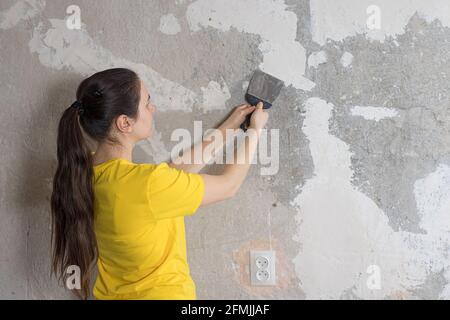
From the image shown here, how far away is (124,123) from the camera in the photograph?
1.42 meters

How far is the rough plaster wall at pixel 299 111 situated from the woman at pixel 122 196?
0.18 m

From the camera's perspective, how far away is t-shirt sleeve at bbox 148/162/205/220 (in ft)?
4.28

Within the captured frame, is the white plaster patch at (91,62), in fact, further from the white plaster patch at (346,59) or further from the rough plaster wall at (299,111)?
the white plaster patch at (346,59)

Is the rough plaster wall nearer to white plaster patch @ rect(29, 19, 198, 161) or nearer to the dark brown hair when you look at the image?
white plaster patch @ rect(29, 19, 198, 161)

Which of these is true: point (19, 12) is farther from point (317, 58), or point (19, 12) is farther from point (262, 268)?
point (262, 268)

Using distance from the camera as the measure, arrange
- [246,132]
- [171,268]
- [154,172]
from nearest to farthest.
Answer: [154,172] → [171,268] → [246,132]

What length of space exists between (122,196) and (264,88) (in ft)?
1.86

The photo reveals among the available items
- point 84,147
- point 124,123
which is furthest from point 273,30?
point 84,147

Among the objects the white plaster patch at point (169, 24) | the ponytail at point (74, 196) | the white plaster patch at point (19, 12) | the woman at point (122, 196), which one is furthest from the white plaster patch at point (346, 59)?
the white plaster patch at point (19, 12)

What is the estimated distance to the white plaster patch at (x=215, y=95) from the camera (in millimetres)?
1623

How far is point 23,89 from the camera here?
167 cm
